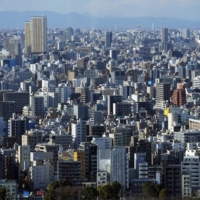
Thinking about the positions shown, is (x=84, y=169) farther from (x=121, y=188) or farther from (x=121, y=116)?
(x=121, y=116)

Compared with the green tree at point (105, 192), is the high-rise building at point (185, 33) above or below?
above

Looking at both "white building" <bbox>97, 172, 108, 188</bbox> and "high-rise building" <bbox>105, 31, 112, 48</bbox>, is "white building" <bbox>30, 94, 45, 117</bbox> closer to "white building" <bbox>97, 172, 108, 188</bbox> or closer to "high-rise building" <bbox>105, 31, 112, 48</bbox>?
"white building" <bbox>97, 172, 108, 188</bbox>

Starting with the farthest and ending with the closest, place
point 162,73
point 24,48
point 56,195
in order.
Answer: point 24,48, point 162,73, point 56,195

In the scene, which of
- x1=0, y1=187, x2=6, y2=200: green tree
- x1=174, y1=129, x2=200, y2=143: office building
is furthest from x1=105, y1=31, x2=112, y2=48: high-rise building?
x1=0, y1=187, x2=6, y2=200: green tree

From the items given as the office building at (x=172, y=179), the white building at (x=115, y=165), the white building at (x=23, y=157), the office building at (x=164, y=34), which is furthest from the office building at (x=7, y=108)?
the office building at (x=164, y=34)

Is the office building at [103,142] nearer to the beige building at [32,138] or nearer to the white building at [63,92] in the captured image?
the beige building at [32,138]

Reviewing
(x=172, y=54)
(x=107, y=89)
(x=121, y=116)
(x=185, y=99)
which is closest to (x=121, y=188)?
(x=121, y=116)
